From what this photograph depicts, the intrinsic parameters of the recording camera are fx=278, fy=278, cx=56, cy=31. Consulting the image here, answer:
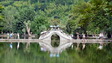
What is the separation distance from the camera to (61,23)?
59156mm

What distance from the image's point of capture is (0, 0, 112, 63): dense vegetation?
16697 mm

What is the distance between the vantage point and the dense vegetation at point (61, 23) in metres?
Result: 16.7

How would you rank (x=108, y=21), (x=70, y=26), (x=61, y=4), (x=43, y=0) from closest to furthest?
(x=108, y=21)
(x=70, y=26)
(x=61, y=4)
(x=43, y=0)

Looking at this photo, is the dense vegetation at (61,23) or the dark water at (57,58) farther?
the dense vegetation at (61,23)

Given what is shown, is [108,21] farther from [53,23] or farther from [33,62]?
[53,23]

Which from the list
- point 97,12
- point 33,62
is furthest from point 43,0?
point 33,62

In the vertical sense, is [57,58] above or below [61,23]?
above

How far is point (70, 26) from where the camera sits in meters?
52.1

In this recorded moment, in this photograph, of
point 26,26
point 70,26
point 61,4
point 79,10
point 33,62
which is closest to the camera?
point 33,62

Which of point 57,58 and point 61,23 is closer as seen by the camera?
point 57,58

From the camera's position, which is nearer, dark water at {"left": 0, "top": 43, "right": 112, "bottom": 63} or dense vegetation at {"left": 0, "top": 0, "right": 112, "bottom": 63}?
dark water at {"left": 0, "top": 43, "right": 112, "bottom": 63}

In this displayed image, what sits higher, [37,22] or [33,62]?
[33,62]

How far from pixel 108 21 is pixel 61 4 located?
64128 mm

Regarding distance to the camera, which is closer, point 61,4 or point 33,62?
point 33,62
